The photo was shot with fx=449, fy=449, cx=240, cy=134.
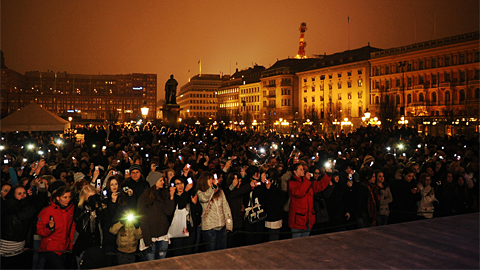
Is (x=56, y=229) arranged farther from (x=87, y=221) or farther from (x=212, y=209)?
(x=212, y=209)

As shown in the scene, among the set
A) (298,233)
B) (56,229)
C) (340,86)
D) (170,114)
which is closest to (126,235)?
(56,229)

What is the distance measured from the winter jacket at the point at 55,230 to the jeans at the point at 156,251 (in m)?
1.33

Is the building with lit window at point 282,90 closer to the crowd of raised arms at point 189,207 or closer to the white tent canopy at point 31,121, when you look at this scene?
the white tent canopy at point 31,121

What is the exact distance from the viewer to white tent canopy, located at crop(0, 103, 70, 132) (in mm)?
20500

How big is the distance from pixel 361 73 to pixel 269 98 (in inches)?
1197

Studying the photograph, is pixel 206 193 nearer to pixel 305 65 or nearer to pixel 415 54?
pixel 415 54

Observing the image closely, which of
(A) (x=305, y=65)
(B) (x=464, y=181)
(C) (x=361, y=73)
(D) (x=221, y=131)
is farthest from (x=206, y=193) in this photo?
(A) (x=305, y=65)

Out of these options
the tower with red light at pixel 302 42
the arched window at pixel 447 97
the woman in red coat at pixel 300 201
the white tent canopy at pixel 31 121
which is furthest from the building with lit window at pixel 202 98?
the woman in red coat at pixel 300 201

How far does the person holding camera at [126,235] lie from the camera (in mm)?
7398

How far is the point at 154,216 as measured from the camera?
7.64 meters

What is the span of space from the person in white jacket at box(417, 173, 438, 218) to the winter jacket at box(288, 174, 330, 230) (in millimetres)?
2987

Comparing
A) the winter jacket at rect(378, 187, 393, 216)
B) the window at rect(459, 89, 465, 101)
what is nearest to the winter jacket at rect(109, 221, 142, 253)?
the winter jacket at rect(378, 187, 393, 216)

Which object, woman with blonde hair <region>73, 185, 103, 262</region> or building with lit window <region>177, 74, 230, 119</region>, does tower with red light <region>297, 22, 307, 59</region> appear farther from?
woman with blonde hair <region>73, 185, 103, 262</region>

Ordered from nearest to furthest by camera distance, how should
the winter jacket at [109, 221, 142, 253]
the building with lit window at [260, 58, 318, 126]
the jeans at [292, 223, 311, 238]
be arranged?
the winter jacket at [109, 221, 142, 253] < the jeans at [292, 223, 311, 238] < the building with lit window at [260, 58, 318, 126]
